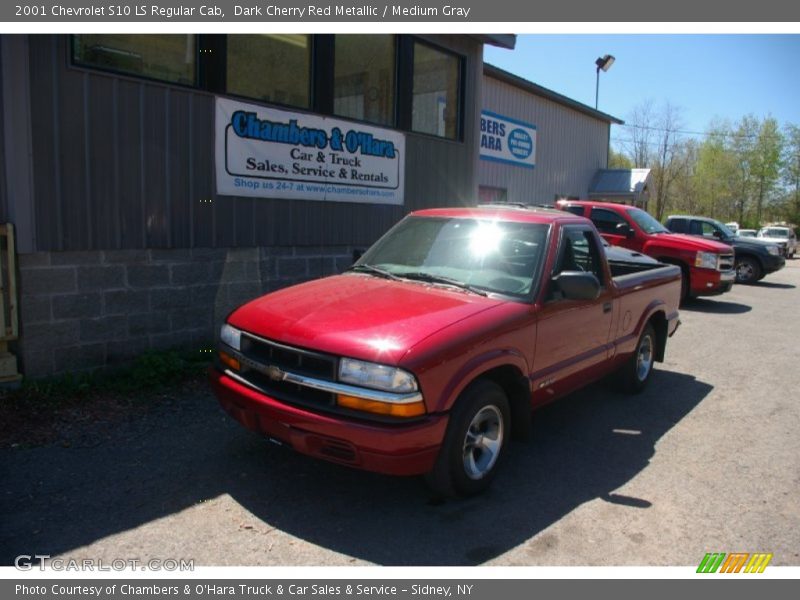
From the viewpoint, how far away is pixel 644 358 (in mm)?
6469

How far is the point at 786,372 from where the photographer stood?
7441 millimetres

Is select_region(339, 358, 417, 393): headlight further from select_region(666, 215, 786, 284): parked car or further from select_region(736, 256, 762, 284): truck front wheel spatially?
select_region(736, 256, 762, 284): truck front wheel

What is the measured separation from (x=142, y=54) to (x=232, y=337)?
3.58 metres

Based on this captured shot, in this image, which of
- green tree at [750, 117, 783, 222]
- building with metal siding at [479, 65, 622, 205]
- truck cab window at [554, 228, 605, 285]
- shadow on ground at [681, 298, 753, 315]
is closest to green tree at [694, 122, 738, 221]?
green tree at [750, 117, 783, 222]

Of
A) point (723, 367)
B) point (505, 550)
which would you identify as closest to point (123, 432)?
point (505, 550)

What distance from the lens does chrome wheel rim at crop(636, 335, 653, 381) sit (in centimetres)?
625

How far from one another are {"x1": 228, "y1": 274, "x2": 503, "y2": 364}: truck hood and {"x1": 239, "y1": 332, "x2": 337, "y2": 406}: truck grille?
5 cm

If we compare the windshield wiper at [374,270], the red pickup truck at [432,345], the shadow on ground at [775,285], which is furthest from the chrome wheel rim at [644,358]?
the shadow on ground at [775,285]

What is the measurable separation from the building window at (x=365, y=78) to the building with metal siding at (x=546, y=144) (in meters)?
7.53

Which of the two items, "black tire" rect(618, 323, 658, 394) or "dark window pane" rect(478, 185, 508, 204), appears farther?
"dark window pane" rect(478, 185, 508, 204)

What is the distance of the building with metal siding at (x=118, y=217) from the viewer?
5.19 metres

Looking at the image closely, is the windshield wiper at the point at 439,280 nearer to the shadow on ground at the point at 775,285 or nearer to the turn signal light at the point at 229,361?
the turn signal light at the point at 229,361

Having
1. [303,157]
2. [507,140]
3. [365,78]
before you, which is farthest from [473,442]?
[507,140]

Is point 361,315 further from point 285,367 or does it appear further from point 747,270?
point 747,270
